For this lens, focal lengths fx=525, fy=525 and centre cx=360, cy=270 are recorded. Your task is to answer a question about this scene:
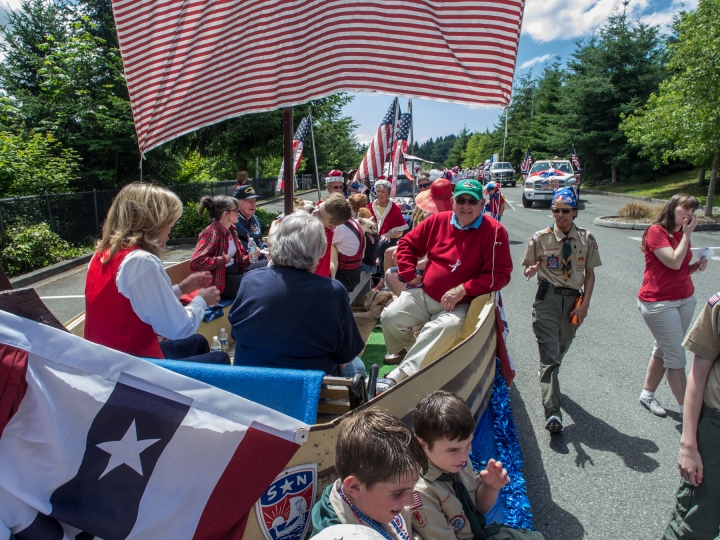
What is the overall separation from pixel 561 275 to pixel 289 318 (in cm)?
268

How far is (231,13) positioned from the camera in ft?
11.8

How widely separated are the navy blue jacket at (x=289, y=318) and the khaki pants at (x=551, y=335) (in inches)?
86.0

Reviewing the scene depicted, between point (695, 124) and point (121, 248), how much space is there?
19.1 m

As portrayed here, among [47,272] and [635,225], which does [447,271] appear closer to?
[47,272]

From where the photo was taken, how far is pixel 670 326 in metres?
4.22

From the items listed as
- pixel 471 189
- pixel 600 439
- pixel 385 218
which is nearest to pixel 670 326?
pixel 600 439

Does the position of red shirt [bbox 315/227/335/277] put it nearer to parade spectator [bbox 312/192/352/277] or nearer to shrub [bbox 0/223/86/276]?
parade spectator [bbox 312/192/352/277]

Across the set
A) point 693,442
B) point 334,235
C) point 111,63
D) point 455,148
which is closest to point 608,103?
point 111,63

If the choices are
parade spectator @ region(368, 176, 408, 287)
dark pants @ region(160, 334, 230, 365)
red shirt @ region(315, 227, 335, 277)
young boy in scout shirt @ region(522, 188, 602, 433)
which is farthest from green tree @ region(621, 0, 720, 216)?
dark pants @ region(160, 334, 230, 365)

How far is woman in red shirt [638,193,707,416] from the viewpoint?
414 centimetres

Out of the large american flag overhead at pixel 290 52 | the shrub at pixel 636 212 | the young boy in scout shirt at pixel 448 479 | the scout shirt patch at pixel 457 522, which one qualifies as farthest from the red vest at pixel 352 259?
the shrub at pixel 636 212

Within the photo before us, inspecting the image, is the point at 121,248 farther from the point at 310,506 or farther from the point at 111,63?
the point at 111,63

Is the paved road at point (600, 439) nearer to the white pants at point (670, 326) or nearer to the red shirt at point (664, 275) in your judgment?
the white pants at point (670, 326)

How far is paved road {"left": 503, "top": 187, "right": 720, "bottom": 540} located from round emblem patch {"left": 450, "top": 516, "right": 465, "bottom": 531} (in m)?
1.02
